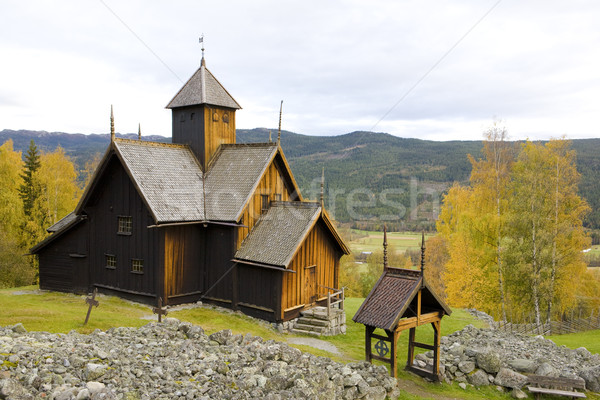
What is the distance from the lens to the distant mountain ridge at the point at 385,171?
76.6 m

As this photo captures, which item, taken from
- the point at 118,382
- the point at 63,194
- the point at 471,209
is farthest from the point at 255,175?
the point at 63,194

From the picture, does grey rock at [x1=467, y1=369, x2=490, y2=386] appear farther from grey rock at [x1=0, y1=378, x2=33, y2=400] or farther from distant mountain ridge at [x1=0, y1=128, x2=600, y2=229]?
distant mountain ridge at [x1=0, y1=128, x2=600, y2=229]

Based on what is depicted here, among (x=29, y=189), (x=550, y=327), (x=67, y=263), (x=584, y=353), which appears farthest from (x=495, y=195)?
(x=29, y=189)

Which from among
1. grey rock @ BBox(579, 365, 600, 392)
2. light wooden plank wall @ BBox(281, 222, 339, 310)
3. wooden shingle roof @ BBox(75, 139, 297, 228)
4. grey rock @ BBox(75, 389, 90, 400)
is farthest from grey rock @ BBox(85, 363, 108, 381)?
grey rock @ BBox(579, 365, 600, 392)

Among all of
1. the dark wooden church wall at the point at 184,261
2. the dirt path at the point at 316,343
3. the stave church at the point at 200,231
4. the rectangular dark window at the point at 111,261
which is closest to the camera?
the dirt path at the point at 316,343

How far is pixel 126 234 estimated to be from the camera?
68.1 feet

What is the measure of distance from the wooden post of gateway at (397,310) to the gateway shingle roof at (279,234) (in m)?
5.82

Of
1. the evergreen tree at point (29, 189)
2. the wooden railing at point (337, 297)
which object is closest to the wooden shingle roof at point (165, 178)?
the wooden railing at point (337, 297)

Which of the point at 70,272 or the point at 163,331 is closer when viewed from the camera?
the point at 163,331

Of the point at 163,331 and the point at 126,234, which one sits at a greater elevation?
the point at 126,234

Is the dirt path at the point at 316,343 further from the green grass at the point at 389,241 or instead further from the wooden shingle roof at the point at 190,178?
the green grass at the point at 389,241

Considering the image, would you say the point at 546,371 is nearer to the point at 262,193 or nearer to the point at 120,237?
the point at 262,193

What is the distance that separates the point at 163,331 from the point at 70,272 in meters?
14.3

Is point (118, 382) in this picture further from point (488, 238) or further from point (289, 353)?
point (488, 238)
